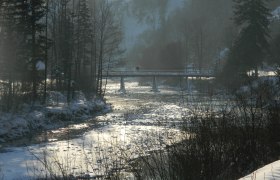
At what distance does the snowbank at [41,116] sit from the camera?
24309 millimetres

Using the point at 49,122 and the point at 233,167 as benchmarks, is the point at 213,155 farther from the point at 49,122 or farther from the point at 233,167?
the point at 49,122

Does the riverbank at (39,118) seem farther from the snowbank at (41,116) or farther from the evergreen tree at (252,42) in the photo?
the evergreen tree at (252,42)

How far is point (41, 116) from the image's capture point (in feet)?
96.1

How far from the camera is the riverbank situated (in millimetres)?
23770

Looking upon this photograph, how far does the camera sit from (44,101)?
119 feet

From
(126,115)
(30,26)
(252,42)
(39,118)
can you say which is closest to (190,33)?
(252,42)

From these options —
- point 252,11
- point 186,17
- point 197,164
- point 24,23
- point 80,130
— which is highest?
point 186,17

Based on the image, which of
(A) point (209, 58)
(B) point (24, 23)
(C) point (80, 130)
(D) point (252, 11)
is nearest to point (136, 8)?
(A) point (209, 58)

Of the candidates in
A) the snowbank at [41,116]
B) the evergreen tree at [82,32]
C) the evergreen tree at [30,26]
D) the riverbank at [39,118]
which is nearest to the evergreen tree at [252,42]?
the evergreen tree at [82,32]

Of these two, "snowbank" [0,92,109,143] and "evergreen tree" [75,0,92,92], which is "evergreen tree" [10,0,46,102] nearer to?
"snowbank" [0,92,109,143]

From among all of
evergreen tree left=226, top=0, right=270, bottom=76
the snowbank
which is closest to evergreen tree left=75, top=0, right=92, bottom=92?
the snowbank

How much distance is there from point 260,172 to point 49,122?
24344mm

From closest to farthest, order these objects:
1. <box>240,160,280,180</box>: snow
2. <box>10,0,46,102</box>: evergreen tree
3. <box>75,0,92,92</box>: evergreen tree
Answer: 1. <box>240,160,280,180</box>: snow
2. <box>10,0,46,102</box>: evergreen tree
3. <box>75,0,92,92</box>: evergreen tree

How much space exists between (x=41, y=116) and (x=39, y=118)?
68cm
